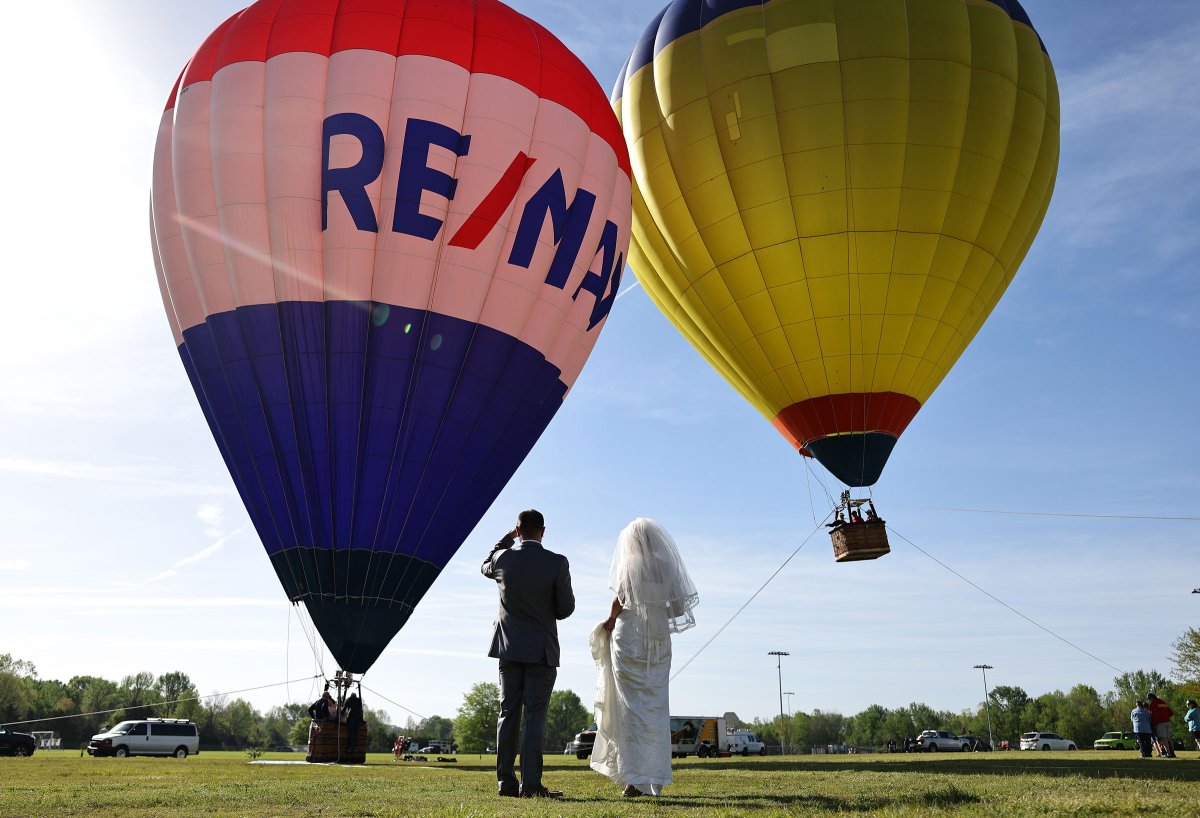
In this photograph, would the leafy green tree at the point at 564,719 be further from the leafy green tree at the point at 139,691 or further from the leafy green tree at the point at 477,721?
the leafy green tree at the point at 139,691

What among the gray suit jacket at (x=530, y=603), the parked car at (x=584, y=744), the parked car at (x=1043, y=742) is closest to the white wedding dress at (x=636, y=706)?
the gray suit jacket at (x=530, y=603)

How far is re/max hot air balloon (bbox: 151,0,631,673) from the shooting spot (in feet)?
46.0

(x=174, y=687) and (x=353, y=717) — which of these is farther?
(x=174, y=687)

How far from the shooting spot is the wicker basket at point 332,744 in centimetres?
1341

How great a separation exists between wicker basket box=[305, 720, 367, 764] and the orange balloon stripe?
11422 mm

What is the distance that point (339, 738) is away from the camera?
1348 centimetres

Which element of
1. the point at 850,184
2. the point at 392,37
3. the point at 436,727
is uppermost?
the point at 392,37

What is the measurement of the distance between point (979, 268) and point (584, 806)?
17452mm

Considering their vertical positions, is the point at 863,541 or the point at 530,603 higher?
the point at 863,541

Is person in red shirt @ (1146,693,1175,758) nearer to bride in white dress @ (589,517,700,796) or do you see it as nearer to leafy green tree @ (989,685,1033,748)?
bride in white dress @ (589,517,700,796)

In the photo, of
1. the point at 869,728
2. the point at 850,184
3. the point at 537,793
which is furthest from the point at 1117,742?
the point at 869,728

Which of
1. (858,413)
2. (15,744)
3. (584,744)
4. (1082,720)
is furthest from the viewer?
(1082,720)

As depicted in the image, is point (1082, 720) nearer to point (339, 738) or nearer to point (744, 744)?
point (744, 744)

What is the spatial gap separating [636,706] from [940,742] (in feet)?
163
